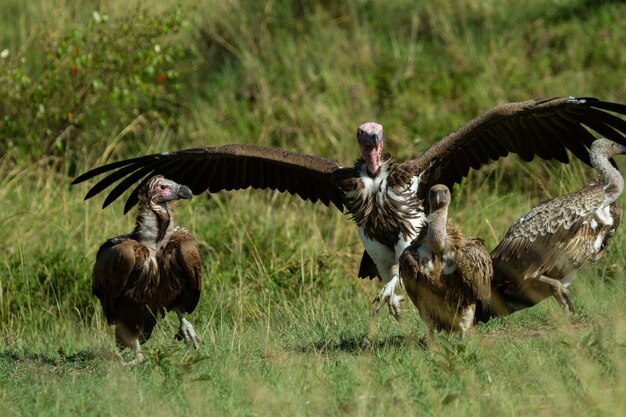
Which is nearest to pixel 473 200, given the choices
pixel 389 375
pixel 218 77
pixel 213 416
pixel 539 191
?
pixel 539 191

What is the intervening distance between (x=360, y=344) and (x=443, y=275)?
591 mm

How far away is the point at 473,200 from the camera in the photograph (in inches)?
396

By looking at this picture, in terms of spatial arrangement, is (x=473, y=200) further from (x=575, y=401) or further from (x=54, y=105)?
(x=575, y=401)

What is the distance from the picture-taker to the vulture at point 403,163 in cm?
717

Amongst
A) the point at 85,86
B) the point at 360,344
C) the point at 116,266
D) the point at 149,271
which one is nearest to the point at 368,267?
the point at 360,344

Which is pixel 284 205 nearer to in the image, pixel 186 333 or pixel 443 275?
pixel 186 333

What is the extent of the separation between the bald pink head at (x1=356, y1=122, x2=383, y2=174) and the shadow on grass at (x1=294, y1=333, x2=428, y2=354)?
1.25 metres

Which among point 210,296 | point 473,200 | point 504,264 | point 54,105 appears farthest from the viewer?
point 54,105

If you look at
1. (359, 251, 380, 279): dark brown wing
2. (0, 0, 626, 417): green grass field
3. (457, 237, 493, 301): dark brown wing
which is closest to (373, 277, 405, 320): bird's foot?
(0, 0, 626, 417): green grass field

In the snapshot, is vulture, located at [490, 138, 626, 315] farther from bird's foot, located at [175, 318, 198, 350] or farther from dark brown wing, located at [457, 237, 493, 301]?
bird's foot, located at [175, 318, 198, 350]

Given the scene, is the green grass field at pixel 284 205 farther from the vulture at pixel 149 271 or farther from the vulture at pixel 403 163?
the vulture at pixel 403 163

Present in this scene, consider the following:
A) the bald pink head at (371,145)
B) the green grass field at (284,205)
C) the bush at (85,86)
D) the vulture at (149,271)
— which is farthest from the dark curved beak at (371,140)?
the bush at (85,86)

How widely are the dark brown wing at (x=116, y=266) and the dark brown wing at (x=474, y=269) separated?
1.84m

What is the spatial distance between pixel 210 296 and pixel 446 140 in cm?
227
